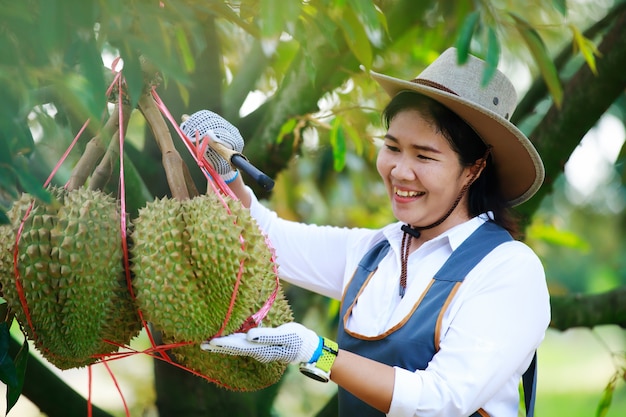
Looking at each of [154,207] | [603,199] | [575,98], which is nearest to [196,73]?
[154,207]

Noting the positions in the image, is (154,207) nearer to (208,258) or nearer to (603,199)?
(208,258)

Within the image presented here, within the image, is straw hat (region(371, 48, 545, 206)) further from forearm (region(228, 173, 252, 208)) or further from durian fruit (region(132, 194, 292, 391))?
durian fruit (region(132, 194, 292, 391))

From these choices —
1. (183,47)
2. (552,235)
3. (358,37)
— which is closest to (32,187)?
(183,47)

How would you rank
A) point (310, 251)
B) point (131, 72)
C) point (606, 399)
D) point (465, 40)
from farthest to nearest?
point (606, 399), point (310, 251), point (465, 40), point (131, 72)

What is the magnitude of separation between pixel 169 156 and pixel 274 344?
394 mm

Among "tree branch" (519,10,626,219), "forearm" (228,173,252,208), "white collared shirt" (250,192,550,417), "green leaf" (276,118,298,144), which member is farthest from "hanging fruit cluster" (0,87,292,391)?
"tree branch" (519,10,626,219)

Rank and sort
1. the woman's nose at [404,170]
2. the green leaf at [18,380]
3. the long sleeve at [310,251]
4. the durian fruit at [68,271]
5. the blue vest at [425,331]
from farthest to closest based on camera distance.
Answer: the long sleeve at [310,251] < the woman's nose at [404,170] < the blue vest at [425,331] < the green leaf at [18,380] < the durian fruit at [68,271]

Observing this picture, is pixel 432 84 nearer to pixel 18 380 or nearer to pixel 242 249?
pixel 242 249

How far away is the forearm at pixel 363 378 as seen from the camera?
146 cm

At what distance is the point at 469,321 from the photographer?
155cm

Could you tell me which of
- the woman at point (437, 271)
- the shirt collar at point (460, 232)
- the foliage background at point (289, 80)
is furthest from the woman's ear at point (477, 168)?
the foliage background at point (289, 80)

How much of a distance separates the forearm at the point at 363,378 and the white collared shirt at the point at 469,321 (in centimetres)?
2

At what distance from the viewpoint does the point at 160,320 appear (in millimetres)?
1261

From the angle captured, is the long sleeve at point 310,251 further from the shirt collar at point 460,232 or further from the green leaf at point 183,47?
the green leaf at point 183,47
